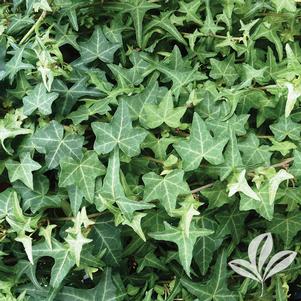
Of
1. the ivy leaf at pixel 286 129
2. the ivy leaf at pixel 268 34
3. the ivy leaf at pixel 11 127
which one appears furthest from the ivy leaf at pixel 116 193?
the ivy leaf at pixel 268 34

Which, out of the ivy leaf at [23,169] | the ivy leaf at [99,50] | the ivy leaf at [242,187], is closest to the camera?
the ivy leaf at [242,187]

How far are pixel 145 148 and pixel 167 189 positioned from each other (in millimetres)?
138

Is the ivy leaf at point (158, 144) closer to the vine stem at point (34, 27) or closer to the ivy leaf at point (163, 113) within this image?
the ivy leaf at point (163, 113)

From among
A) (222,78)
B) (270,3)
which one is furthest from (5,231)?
(270,3)

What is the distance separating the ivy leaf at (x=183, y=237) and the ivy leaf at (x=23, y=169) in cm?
27

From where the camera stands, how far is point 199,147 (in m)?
1.07

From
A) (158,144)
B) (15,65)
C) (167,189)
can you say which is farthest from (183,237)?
(15,65)

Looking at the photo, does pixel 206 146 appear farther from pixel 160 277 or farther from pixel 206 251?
pixel 160 277

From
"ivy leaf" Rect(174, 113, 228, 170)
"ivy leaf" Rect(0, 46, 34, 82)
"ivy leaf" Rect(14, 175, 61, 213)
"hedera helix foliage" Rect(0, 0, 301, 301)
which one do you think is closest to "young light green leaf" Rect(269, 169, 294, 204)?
"hedera helix foliage" Rect(0, 0, 301, 301)

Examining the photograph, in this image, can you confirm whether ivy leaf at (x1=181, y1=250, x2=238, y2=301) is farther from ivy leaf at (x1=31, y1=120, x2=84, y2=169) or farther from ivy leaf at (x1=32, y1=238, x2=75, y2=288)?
ivy leaf at (x1=31, y1=120, x2=84, y2=169)

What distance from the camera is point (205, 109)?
1171 mm

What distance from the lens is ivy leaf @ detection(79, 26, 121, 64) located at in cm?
124

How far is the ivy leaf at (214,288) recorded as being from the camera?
1.15 m

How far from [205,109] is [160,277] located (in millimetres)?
388
